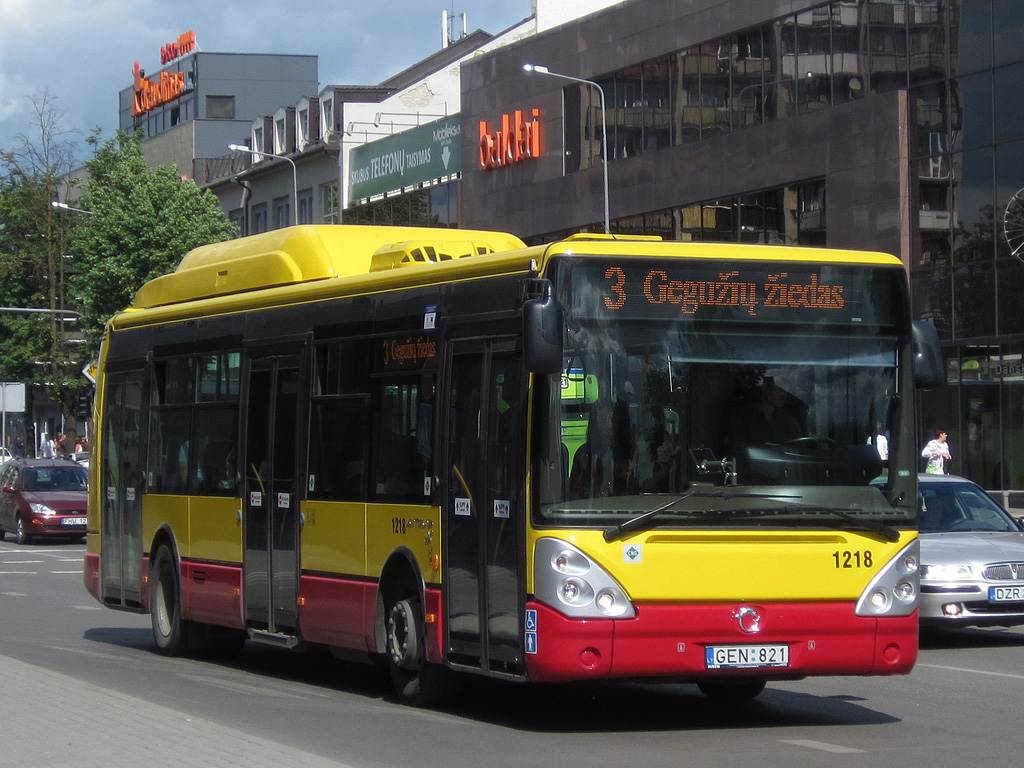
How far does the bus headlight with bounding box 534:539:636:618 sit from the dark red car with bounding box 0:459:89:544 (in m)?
26.0

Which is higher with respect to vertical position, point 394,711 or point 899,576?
point 899,576

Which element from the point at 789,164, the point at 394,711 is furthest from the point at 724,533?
the point at 789,164

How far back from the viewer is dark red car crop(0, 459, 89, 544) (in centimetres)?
3366

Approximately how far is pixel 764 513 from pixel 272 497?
14.5ft

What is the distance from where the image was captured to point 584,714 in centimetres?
1052

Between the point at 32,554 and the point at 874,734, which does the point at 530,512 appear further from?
the point at 32,554

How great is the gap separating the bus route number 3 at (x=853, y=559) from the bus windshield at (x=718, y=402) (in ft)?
0.72

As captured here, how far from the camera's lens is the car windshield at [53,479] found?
34.5m

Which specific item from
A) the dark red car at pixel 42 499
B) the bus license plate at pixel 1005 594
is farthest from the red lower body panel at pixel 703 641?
the dark red car at pixel 42 499

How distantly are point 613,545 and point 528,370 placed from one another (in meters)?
1.04

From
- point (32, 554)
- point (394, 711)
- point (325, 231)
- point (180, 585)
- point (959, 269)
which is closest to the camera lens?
point (394, 711)

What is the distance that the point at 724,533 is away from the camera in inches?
367

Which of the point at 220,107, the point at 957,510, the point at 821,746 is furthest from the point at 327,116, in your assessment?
the point at 821,746

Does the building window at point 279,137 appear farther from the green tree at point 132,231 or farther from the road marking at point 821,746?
the road marking at point 821,746
